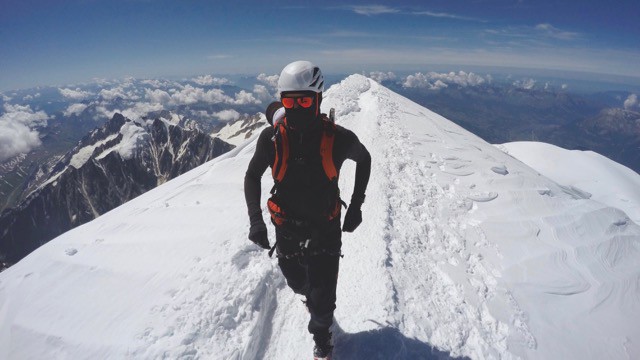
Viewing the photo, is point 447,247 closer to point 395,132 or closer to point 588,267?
point 588,267

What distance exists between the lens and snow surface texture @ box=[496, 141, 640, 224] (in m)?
19.5

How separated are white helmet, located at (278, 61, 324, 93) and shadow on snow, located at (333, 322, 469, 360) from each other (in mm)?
3942

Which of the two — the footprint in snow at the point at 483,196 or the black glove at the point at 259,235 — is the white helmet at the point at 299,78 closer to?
the black glove at the point at 259,235

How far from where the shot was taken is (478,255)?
25.4 feet

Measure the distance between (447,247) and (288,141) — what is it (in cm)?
Answer: 592

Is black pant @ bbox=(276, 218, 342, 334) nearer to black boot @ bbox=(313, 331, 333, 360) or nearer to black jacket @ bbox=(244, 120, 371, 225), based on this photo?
black boot @ bbox=(313, 331, 333, 360)

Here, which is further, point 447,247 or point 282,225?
point 447,247

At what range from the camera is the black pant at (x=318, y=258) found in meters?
4.45

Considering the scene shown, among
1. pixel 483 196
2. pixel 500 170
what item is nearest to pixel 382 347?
pixel 483 196

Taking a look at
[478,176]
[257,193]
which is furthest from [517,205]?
[257,193]

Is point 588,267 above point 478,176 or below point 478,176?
below

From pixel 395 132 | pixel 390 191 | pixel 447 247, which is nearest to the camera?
pixel 447 247

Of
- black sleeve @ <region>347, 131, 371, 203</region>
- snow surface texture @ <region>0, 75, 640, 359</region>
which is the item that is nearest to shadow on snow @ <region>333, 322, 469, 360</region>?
snow surface texture @ <region>0, 75, 640, 359</region>

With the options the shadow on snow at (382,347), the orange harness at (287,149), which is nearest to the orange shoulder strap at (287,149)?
the orange harness at (287,149)
